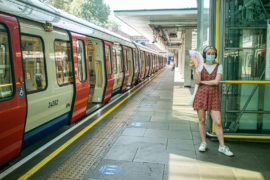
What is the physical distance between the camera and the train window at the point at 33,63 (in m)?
3.96

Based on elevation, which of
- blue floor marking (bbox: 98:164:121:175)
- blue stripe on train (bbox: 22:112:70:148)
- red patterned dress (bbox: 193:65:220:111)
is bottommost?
blue floor marking (bbox: 98:164:121:175)

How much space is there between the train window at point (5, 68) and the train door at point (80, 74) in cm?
225

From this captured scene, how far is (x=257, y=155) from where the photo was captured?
13.9 ft

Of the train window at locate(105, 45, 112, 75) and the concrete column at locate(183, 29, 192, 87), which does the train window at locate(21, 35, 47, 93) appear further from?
the concrete column at locate(183, 29, 192, 87)

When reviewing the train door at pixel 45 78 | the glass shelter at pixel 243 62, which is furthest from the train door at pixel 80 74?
the glass shelter at pixel 243 62

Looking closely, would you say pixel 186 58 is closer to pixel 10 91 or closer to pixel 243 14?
pixel 243 14

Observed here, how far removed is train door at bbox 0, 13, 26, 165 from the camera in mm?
3367

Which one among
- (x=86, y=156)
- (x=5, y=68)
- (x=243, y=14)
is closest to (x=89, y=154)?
(x=86, y=156)

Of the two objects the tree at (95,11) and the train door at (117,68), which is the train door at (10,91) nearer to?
the train door at (117,68)

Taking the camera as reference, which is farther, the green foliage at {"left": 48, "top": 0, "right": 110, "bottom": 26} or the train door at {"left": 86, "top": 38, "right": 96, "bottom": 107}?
the green foliage at {"left": 48, "top": 0, "right": 110, "bottom": 26}

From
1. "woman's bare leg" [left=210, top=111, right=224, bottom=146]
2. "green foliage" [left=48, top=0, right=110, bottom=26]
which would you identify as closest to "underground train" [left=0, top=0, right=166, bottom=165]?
"woman's bare leg" [left=210, top=111, right=224, bottom=146]

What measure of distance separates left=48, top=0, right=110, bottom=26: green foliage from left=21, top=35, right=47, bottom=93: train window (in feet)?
169

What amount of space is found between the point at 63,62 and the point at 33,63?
109 centimetres

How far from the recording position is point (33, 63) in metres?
4.18
